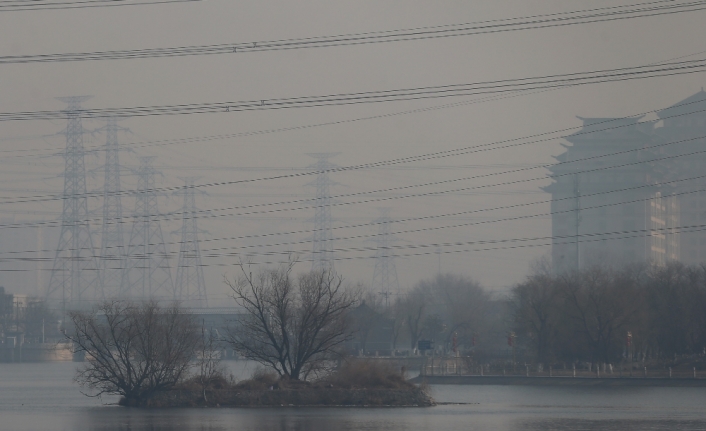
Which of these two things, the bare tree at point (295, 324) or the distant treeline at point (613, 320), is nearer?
the bare tree at point (295, 324)

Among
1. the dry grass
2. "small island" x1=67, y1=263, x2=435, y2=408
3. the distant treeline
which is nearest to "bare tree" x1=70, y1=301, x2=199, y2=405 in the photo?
"small island" x1=67, y1=263, x2=435, y2=408

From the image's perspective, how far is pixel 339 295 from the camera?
65375mm

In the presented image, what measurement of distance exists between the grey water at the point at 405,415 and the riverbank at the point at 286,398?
2148 millimetres

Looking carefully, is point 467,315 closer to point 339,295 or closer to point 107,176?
point 107,176

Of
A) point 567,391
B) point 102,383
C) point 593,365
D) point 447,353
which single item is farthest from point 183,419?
point 447,353

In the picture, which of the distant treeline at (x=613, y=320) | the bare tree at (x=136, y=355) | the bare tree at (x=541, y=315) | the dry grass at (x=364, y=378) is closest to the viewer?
the bare tree at (x=136, y=355)

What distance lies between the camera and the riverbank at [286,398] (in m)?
56.0

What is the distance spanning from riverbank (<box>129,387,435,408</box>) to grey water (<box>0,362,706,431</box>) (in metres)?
2.15

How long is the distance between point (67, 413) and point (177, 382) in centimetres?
820

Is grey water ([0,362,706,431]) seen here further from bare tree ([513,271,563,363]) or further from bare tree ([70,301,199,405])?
bare tree ([513,271,563,363])

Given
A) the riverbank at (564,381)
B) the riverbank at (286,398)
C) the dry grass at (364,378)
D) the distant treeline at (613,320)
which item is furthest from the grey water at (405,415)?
the distant treeline at (613,320)

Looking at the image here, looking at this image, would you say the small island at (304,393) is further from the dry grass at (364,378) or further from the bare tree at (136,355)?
the bare tree at (136,355)

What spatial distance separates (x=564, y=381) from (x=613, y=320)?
13.1 m

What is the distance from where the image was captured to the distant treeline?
97.3 m
